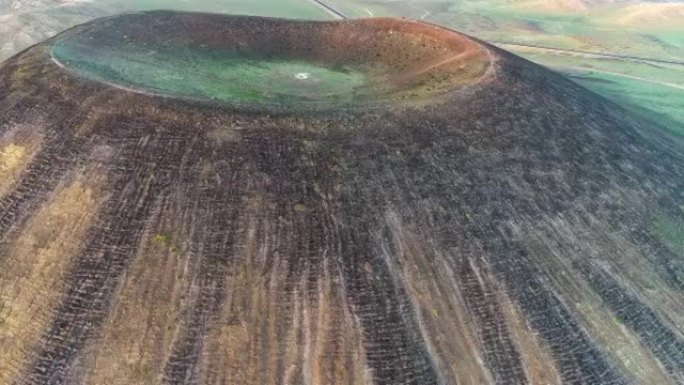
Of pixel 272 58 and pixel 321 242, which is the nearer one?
pixel 321 242

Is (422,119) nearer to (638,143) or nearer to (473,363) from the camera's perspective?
(473,363)

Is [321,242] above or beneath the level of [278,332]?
above

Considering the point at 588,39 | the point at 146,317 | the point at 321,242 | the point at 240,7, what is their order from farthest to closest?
the point at 240,7
the point at 588,39
the point at 321,242
the point at 146,317

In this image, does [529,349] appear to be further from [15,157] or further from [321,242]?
[15,157]

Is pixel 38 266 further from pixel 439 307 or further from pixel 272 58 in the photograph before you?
pixel 272 58

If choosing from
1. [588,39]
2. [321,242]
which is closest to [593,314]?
[321,242]

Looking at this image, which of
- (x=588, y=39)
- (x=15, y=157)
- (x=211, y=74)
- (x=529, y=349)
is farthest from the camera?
(x=588, y=39)

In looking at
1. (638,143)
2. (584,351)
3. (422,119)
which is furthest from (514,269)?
(638,143)

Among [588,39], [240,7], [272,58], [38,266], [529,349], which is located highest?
[272,58]
